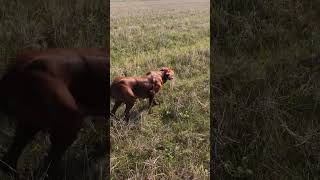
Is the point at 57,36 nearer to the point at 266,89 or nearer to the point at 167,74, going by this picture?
the point at 167,74

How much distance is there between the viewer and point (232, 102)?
15.1 feet

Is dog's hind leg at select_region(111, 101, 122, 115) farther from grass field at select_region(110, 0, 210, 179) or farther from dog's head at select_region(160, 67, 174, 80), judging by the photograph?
dog's head at select_region(160, 67, 174, 80)

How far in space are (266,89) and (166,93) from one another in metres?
1.21

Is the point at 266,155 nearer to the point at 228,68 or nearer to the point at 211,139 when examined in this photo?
the point at 211,139

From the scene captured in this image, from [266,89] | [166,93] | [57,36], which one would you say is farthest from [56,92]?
[266,89]

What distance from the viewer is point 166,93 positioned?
3.96 meters

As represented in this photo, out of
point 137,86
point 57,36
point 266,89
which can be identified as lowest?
point 266,89

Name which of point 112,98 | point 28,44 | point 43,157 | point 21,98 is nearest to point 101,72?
point 112,98

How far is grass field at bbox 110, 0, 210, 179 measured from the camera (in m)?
3.89

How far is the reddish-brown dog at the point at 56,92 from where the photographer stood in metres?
3.34

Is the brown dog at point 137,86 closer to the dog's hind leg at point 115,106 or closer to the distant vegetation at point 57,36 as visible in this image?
the dog's hind leg at point 115,106

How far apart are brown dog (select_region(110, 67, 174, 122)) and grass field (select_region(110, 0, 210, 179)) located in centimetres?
17

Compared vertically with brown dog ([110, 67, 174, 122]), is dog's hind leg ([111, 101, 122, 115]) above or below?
below

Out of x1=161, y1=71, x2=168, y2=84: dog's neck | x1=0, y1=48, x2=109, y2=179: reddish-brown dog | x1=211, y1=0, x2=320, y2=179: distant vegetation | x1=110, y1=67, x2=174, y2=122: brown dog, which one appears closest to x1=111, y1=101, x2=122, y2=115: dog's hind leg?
x1=110, y1=67, x2=174, y2=122: brown dog
